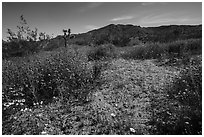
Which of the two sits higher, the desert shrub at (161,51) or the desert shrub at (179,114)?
the desert shrub at (161,51)

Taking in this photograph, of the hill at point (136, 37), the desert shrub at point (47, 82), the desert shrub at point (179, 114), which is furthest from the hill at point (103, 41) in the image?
the desert shrub at point (179, 114)

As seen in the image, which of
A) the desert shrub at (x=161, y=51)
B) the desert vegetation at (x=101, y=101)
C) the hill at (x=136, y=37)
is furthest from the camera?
the hill at (x=136, y=37)

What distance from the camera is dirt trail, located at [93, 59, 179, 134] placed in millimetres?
3194

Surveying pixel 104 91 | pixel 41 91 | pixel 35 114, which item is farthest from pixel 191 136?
→ pixel 41 91

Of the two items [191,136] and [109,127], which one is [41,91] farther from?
[191,136]

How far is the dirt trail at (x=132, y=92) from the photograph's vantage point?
10.5 feet

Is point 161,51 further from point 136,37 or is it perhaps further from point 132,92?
point 136,37

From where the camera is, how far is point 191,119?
8.96 ft

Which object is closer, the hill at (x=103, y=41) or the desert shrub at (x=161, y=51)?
the desert shrub at (x=161, y=51)

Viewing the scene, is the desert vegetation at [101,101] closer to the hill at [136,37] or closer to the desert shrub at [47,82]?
the desert shrub at [47,82]

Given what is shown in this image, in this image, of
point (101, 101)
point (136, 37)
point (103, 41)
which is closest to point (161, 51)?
point (101, 101)

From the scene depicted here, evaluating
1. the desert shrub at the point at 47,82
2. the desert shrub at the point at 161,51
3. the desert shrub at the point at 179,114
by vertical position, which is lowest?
the desert shrub at the point at 179,114

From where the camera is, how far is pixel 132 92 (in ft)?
13.3

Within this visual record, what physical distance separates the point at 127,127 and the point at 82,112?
0.91 m
